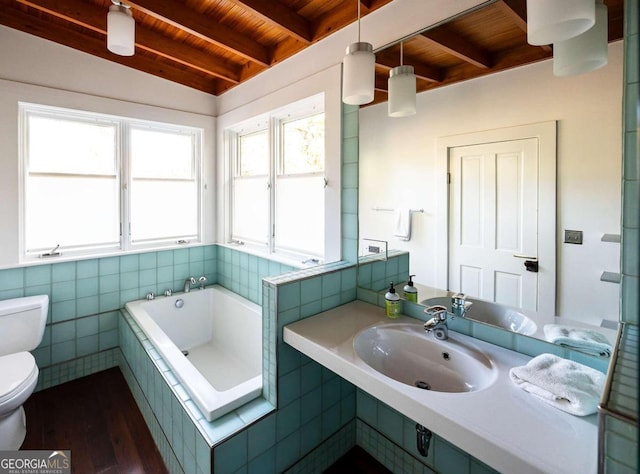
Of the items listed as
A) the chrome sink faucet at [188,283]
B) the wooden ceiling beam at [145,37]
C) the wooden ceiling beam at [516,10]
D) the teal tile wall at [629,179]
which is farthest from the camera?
the chrome sink faucet at [188,283]

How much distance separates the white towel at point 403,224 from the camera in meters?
1.75

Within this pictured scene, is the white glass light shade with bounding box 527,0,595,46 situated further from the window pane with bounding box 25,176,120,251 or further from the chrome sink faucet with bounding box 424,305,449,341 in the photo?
the window pane with bounding box 25,176,120,251

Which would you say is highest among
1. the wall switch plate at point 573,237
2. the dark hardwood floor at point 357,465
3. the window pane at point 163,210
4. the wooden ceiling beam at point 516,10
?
the wooden ceiling beam at point 516,10

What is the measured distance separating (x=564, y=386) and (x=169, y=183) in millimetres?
3127

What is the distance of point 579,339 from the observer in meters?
1.16

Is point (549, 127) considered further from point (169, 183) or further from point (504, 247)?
point (169, 183)

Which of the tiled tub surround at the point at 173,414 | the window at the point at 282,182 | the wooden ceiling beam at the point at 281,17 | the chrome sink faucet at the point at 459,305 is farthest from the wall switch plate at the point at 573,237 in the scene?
the wooden ceiling beam at the point at 281,17

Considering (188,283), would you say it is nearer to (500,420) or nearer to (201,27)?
(201,27)

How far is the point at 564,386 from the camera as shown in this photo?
94 centimetres

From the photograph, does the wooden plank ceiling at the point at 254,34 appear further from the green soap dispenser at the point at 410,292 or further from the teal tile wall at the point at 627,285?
the green soap dispenser at the point at 410,292

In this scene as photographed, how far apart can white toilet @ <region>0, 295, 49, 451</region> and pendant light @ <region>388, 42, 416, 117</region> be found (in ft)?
8.14

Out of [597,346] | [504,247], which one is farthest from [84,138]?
[597,346]

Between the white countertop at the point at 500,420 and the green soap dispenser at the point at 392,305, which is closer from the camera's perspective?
the white countertop at the point at 500,420

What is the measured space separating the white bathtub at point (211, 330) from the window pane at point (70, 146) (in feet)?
3.88
